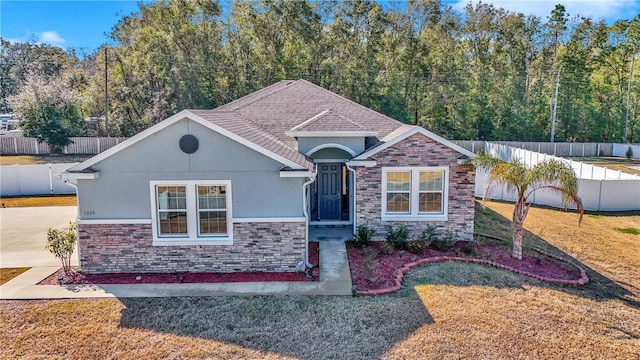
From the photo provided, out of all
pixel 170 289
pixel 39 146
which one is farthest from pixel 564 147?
pixel 39 146

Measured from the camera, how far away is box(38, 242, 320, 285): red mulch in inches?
412

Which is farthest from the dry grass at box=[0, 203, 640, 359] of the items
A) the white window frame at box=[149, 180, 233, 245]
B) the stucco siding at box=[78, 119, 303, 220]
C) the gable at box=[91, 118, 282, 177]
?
the gable at box=[91, 118, 282, 177]

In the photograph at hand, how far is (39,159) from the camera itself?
34.9 metres

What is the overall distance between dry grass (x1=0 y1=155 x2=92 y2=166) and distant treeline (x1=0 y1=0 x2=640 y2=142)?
240 cm

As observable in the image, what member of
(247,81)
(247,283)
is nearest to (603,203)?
(247,283)

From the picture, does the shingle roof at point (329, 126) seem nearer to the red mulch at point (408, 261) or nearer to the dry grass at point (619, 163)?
the red mulch at point (408, 261)

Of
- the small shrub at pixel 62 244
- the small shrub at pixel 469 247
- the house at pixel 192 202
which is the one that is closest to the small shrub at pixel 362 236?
the house at pixel 192 202

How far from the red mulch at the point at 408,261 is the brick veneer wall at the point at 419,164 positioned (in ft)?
2.31

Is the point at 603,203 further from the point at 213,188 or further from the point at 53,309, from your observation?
the point at 53,309

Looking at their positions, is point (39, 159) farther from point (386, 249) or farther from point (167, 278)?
point (386, 249)

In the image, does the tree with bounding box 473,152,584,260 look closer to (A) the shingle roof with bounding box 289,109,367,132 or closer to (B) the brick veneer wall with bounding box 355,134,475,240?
(B) the brick veneer wall with bounding box 355,134,475,240

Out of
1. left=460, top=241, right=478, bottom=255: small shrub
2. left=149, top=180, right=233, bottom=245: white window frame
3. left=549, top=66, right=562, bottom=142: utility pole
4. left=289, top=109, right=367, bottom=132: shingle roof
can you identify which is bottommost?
left=460, top=241, right=478, bottom=255: small shrub

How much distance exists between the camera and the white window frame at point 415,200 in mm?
13211

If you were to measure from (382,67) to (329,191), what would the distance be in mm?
30190
